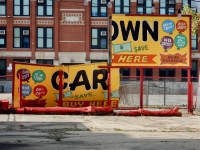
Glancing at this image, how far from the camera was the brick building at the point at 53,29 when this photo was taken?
51.3 metres

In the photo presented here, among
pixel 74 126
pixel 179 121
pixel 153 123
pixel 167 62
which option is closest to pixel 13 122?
pixel 74 126

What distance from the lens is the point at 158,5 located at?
52562 millimetres

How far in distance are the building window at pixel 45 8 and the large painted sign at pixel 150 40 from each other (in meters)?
31.4

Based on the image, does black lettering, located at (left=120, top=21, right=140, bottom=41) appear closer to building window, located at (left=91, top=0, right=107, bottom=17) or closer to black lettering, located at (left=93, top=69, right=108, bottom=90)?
black lettering, located at (left=93, top=69, right=108, bottom=90)

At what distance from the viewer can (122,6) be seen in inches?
2053

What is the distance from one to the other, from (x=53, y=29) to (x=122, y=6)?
26.3 ft

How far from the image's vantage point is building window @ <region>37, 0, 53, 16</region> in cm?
5150

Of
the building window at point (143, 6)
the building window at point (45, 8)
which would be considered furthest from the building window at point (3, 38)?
the building window at point (143, 6)

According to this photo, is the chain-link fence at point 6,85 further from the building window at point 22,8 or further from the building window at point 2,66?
the building window at point 22,8

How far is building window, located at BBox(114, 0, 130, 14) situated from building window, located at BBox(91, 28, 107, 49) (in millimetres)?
2653

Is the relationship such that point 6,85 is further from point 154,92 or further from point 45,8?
point 154,92

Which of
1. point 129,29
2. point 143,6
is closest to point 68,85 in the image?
point 129,29

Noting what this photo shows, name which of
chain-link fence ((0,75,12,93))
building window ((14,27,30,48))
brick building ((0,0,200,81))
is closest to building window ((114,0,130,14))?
brick building ((0,0,200,81))

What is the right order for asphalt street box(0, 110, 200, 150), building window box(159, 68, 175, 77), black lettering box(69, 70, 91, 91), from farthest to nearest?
building window box(159, 68, 175, 77) → black lettering box(69, 70, 91, 91) → asphalt street box(0, 110, 200, 150)
